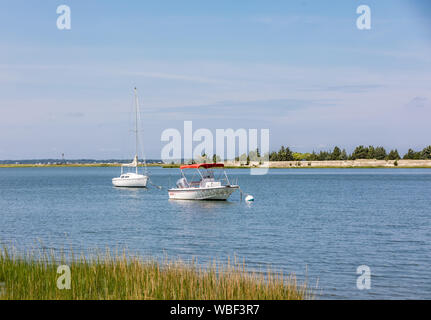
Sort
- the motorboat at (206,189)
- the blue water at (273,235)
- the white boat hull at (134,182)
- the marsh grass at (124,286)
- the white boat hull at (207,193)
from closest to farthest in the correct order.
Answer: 1. the marsh grass at (124,286)
2. the blue water at (273,235)
3. the motorboat at (206,189)
4. the white boat hull at (207,193)
5. the white boat hull at (134,182)

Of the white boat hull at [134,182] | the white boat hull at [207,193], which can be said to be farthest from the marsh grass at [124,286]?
the white boat hull at [134,182]

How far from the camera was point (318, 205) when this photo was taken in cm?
6575

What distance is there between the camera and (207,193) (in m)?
63.4

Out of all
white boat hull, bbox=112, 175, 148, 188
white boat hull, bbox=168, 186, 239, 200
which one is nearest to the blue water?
white boat hull, bbox=168, 186, 239, 200

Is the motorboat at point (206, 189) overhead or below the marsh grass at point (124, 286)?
overhead

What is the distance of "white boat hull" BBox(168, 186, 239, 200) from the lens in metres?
62.9

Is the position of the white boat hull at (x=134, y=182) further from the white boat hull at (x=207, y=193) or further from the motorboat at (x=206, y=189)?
the white boat hull at (x=207, y=193)

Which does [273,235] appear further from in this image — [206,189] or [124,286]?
[206,189]

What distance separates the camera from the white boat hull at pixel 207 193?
206ft

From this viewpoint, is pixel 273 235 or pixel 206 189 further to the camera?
pixel 206 189

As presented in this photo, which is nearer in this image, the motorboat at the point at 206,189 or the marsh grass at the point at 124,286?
the marsh grass at the point at 124,286

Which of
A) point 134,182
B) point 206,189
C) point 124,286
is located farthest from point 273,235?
point 134,182

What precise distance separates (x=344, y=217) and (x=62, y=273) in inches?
1507

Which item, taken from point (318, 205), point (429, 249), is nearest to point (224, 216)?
point (318, 205)
